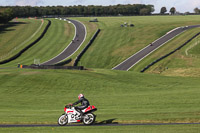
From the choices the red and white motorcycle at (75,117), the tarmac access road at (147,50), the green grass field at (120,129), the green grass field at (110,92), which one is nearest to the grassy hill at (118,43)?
the green grass field at (110,92)

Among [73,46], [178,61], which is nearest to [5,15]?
[73,46]

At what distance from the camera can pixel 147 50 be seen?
91375mm

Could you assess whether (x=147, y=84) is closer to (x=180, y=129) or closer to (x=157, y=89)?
(x=157, y=89)

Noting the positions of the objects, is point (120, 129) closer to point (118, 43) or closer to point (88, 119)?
point (88, 119)

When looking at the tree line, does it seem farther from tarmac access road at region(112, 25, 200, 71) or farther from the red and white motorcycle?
the red and white motorcycle

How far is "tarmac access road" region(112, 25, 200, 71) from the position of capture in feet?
262

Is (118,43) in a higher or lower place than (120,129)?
higher

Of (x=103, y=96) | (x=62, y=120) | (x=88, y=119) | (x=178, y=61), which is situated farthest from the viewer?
(x=178, y=61)

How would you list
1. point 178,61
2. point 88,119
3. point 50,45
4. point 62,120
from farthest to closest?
point 50,45, point 178,61, point 62,120, point 88,119

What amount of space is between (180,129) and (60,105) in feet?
49.5

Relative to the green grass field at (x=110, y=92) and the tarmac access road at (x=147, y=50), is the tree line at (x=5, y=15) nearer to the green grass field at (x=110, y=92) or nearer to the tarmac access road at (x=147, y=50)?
the green grass field at (x=110, y=92)

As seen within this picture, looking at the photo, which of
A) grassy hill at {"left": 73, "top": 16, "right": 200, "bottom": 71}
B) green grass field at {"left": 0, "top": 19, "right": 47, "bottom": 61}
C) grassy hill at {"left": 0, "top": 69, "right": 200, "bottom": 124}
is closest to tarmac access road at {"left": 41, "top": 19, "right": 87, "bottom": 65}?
grassy hill at {"left": 73, "top": 16, "right": 200, "bottom": 71}

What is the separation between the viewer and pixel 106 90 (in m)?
41.8

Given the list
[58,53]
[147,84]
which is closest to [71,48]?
[58,53]
